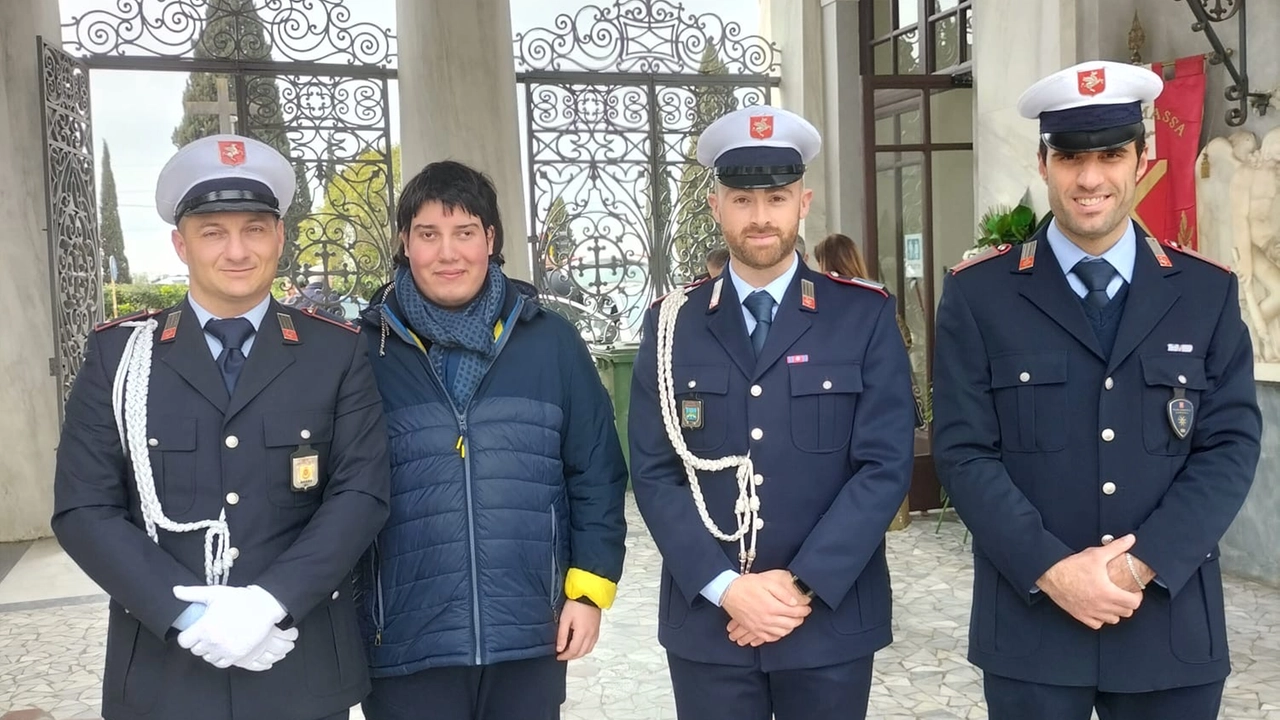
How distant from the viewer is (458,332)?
2.05 metres

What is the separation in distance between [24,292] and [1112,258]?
5832mm

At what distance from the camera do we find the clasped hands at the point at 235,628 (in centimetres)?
171

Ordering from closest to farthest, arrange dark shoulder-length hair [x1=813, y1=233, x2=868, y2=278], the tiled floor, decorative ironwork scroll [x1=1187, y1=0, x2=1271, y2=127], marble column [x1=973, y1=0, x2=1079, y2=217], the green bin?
the tiled floor, decorative ironwork scroll [x1=1187, y1=0, x2=1271, y2=127], marble column [x1=973, y1=0, x2=1079, y2=217], dark shoulder-length hair [x1=813, y1=233, x2=868, y2=278], the green bin

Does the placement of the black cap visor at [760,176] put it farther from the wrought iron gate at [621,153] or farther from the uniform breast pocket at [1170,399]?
the wrought iron gate at [621,153]

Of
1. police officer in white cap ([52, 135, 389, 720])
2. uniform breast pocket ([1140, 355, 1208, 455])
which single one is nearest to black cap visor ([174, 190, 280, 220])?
police officer in white cap ([52, 135, 389, 720])

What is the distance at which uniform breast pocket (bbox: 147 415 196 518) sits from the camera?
184 centimetres

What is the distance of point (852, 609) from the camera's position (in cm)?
201

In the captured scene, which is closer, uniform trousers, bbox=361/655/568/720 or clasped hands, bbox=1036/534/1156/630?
clasped hands, bbox=1036/534/1156/630

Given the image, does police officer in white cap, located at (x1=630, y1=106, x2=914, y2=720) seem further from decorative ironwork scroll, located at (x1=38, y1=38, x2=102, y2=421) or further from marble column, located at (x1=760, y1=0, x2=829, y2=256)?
marble column, located at (x1=760, y1=0, x2=829, y2=256)

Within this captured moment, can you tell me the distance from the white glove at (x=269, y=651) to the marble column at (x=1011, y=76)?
163 inches

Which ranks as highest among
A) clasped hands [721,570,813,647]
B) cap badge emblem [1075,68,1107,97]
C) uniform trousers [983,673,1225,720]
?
cap badge emblem [1075,68,1107,97]

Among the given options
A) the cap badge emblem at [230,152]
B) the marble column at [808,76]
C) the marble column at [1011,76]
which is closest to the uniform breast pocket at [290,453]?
the cap badge emblem at [230,152]

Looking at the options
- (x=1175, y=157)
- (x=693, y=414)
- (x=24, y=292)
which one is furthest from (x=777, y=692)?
(x=24, y=292)

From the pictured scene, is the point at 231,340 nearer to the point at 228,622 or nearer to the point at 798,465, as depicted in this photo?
the point at 228,622
